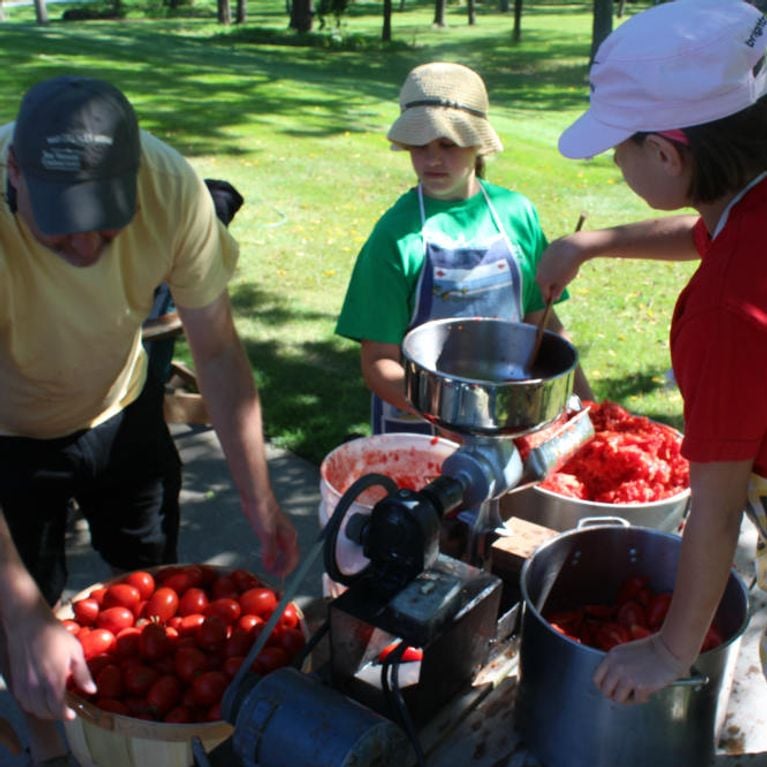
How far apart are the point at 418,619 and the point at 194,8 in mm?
35246

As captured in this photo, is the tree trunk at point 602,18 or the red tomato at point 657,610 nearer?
the red tomato at point 657,610

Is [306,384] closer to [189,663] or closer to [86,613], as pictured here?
[86,613]

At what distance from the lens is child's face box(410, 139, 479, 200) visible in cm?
280

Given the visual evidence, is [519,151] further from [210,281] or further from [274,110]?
[210,281]

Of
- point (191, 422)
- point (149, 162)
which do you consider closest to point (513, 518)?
point (149, 162)

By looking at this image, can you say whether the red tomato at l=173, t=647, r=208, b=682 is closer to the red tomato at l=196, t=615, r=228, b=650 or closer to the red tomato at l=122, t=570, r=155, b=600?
the red tomato at l=196, t=615, r=228, b=650

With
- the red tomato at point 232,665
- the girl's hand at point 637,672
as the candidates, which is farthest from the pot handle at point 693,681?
the red tomato at point 232,665

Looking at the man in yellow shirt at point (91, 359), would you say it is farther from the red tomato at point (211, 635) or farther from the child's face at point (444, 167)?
the child's face at point (444, 167)

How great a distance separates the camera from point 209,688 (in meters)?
2.08

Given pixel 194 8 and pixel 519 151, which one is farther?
pixel 194 8

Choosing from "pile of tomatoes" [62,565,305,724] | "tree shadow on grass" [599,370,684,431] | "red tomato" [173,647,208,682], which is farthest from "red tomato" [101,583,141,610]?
"tree shadow on grass" [599,370,684,431]

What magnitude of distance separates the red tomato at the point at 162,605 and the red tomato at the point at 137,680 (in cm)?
17

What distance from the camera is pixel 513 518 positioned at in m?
2.17

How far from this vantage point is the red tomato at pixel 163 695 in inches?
82.0
